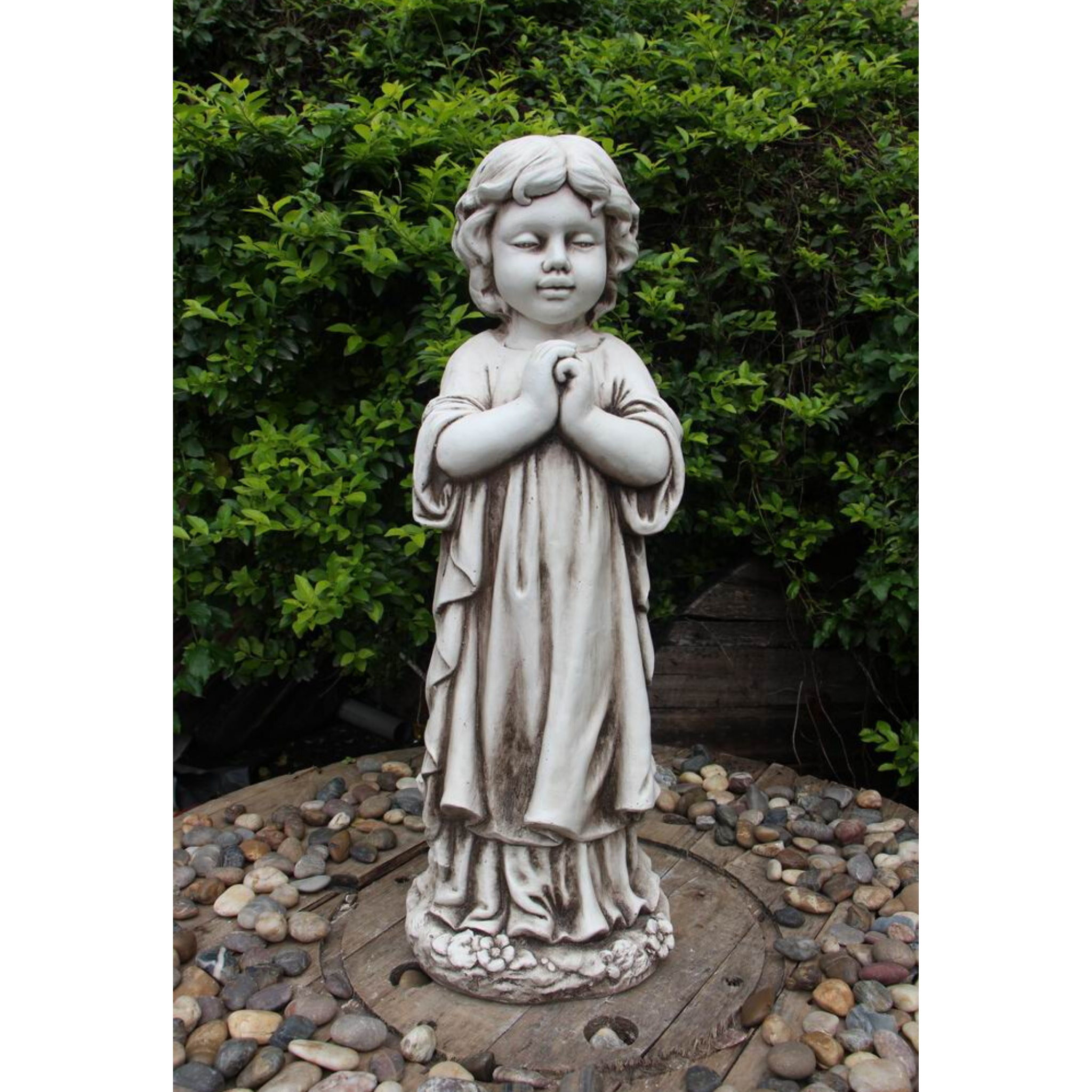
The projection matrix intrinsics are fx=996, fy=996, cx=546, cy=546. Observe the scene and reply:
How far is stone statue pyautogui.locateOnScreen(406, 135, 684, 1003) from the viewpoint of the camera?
7.82 feet

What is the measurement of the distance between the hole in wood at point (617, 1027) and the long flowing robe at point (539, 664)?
204 mm

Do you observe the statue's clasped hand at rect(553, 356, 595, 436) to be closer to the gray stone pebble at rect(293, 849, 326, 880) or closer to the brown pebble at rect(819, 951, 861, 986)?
the brown pebble at rect(819, 951, 861, 986)

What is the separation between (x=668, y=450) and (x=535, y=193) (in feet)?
2.27

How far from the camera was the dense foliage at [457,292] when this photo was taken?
11.6 feet

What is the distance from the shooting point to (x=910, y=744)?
364 centimetres

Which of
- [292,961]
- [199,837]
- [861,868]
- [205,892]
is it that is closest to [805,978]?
[861,868]

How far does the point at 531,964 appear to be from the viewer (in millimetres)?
2506

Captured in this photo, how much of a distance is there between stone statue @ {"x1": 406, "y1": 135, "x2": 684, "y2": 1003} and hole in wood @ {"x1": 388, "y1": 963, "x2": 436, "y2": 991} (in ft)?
0.16

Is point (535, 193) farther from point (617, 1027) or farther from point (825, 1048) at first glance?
point (825, 1048)

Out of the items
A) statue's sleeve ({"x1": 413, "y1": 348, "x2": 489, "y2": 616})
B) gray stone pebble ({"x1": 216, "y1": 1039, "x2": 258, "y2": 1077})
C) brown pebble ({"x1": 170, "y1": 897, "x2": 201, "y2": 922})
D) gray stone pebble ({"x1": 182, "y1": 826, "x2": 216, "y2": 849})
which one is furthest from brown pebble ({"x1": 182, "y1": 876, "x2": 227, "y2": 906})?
statue's sleeve ({"x1": 413, "y1": 348, "x2": 489, "y2": 616})

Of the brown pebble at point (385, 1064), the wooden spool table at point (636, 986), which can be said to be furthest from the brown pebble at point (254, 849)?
the brown pebble at point (385, 1064)

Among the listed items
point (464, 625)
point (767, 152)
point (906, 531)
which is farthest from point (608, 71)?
point (464, 625)

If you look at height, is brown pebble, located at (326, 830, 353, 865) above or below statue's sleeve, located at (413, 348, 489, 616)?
below

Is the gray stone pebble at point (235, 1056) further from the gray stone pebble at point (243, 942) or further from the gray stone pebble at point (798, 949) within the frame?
the gray stone pebble at point (798, 949)
